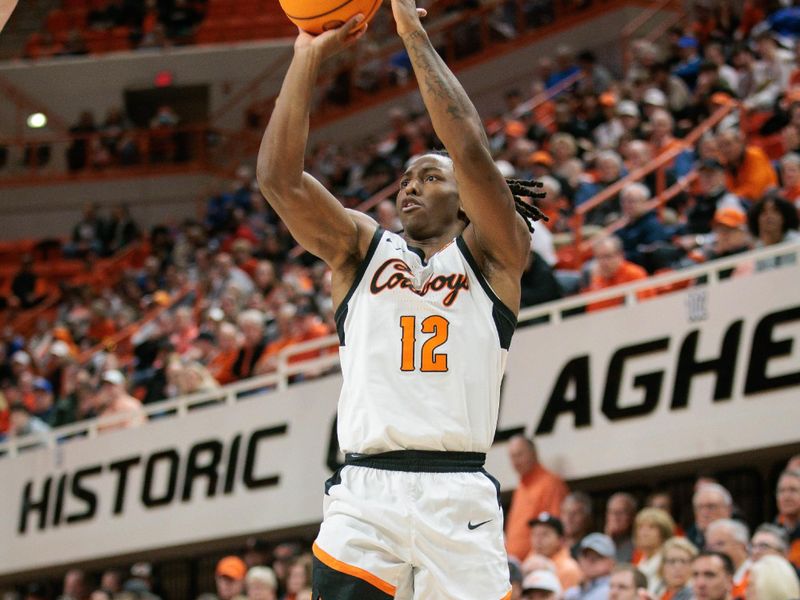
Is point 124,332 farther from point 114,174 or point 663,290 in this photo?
point 663,290

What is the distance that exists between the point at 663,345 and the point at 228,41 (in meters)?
15.7

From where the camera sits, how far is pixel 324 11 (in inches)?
174

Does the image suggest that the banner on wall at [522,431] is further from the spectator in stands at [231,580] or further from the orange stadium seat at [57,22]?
the orange stadium seat at [57,22]

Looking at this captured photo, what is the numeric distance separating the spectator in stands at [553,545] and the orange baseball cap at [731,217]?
2.32m

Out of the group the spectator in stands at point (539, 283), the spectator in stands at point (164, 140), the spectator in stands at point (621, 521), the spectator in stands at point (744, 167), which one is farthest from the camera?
the spectator in stands at point (164, 140)

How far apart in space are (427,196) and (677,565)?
3992 millimetres

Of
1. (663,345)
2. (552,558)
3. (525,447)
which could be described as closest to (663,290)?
(663,345)

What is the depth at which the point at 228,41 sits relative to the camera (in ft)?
79.7

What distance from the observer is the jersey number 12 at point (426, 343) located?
4.38 m

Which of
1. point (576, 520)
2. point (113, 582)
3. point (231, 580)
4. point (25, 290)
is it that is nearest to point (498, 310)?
point (576, 520)

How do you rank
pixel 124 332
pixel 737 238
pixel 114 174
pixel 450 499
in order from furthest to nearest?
1. pixel 114 174
2. pixel 124 332
3. pixel 737 238
4. pixel 450 499

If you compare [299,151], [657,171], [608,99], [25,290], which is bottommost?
[299,151]

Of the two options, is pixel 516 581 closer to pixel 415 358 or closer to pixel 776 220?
pixel 776 220

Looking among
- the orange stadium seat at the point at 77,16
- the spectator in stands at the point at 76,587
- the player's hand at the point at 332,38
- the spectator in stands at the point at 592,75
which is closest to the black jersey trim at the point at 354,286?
the player's hand at the point at 332,38
